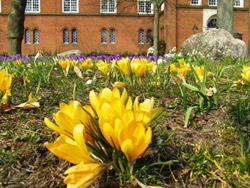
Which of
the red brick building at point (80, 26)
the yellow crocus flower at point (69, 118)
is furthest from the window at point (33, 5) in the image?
the yellow crocus flower at point (69, 118)

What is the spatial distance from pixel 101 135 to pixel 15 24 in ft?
35.7

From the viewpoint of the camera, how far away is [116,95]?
1.11m

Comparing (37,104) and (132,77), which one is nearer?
(37,104)

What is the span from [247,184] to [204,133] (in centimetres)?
44

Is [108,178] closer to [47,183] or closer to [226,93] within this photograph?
[47,183]

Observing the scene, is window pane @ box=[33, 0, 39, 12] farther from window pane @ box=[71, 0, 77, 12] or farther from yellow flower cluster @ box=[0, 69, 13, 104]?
yellow flower cluster @ box=[0, 69, 13, 104]

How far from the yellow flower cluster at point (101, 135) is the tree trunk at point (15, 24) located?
1041 cm

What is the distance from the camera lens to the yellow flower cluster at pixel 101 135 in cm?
87

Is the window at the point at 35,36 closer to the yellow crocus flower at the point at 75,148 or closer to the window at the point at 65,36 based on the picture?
the window at the point at 65,36

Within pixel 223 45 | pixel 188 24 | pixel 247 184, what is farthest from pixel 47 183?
pixel 188 24

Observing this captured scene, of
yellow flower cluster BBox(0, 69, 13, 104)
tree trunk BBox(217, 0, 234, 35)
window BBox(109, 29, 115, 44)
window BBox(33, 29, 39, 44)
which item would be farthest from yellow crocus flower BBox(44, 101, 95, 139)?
window BBox(33, 29, 39, 44)

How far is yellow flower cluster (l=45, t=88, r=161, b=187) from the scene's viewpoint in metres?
0.87

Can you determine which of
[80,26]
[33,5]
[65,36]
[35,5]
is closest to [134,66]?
[80,26]

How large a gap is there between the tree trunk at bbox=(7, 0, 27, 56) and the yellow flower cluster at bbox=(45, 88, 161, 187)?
10407mm
